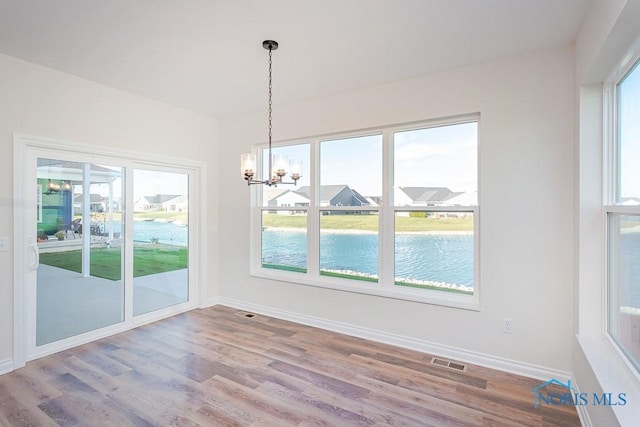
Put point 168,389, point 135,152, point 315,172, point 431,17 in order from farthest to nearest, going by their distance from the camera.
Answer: point 315,172 → point 135,152 → point 168,389 → point 431,17

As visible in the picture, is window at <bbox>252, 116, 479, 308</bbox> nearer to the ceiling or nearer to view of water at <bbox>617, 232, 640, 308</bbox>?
the ceiling

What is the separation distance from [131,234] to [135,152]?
3.36 ft

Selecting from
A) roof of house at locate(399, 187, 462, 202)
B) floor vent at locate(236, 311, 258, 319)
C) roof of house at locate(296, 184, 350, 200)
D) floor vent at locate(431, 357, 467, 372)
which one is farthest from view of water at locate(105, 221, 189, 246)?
floor vent at locate(431, 357, 467, 372)

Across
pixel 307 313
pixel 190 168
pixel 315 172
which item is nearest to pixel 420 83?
pixel 315 172

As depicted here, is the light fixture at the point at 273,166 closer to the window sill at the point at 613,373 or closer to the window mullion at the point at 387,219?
the window mullion at the point at 387,219

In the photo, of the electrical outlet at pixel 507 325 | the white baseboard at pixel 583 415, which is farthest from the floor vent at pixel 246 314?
the white baseboard at pixel 583 415

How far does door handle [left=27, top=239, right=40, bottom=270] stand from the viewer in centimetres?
309

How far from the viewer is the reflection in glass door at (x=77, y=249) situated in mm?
3230

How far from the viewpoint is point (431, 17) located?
7.63 feet

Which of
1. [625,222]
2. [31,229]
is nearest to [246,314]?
[31,229]

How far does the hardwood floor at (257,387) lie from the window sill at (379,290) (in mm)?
551

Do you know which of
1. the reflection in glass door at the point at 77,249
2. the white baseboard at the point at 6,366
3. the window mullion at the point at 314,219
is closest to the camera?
the white baseboard at the point at 6,366

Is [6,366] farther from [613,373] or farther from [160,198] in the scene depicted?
[613,373]

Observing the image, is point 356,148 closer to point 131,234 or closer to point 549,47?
point 549,47
